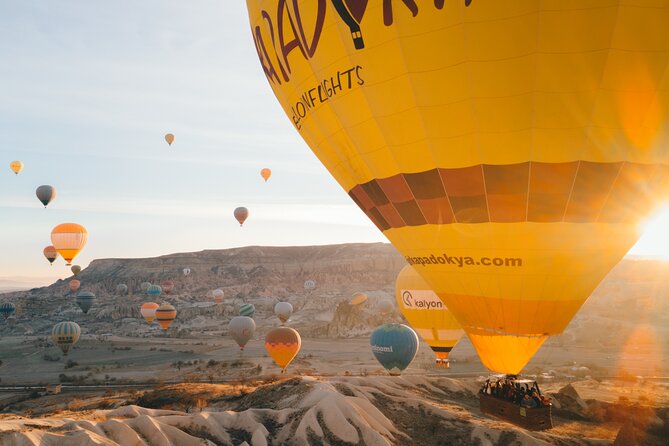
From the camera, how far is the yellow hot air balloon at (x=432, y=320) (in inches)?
800

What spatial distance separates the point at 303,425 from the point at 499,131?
7982 millimetres

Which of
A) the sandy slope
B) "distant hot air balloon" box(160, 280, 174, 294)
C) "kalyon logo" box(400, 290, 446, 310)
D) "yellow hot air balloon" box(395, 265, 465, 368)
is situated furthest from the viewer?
"distant hot air balloon" box(160, 280, 174, 294)

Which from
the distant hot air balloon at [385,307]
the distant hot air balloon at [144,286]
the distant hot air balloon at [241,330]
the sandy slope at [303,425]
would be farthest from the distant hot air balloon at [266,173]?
the distant hot air balloon at [144,286]

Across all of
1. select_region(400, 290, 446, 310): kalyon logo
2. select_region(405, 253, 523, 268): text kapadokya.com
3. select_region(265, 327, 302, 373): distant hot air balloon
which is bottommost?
select_region(265, 327, 302, 373): distant hot air balloon

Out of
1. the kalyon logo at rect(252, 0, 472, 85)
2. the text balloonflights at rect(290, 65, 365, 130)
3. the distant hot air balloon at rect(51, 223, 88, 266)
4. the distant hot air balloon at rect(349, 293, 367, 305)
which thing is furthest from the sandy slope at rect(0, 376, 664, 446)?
the distant hot air balloon at rect(349, 293, 367, 305)

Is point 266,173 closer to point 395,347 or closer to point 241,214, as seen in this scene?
→ point 241,214

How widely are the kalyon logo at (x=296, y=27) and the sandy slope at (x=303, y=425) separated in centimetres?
825

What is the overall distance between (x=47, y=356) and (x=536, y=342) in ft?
131

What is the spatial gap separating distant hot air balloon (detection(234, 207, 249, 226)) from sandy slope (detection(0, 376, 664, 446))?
46.4m

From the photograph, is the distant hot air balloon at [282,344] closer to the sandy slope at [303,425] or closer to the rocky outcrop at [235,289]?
the sandy slope at [303,425]

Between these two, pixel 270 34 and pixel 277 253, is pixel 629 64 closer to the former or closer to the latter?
pixel 270 34

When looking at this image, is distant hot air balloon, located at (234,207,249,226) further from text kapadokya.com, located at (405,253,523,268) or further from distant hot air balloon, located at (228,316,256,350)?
text kapadokya.com, located at (405,253,523,268)

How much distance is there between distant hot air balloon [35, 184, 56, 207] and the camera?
44.5 metres

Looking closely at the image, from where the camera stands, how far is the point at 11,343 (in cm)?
4788
